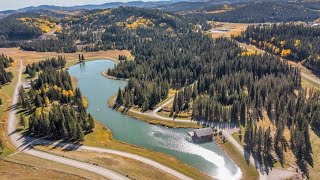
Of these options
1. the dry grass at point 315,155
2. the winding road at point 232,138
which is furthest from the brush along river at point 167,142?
the dry grass at point 315,155

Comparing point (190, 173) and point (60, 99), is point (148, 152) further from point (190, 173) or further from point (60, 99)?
point (60, 99)

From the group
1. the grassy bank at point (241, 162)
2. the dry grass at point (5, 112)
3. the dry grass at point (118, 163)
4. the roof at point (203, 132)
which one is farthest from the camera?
the roof at point (203, 132)

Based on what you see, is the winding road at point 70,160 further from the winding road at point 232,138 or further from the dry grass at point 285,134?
the dry grass at point 285,134

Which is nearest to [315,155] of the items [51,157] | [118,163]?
[118,163]

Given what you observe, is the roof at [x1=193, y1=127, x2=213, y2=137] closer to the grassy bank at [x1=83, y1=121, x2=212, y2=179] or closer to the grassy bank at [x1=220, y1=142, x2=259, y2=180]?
the grassy bank at [x1=220, y1=142, x2=259, y2=180]

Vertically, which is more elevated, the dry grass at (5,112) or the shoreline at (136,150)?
the dry grass at (5,112)

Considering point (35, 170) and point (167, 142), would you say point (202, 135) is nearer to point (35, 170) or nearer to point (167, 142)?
point (167, 142)

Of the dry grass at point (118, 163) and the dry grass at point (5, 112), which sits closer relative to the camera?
the dry grass at point (118, 163)
